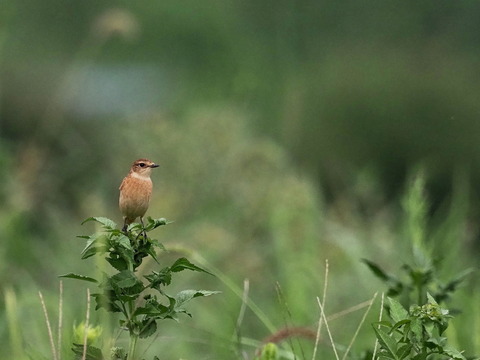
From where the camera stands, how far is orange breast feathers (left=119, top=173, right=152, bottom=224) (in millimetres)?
2463

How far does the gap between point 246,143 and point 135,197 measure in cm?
524

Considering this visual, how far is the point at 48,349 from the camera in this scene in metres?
4.59

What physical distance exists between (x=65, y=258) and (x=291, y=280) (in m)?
1.28

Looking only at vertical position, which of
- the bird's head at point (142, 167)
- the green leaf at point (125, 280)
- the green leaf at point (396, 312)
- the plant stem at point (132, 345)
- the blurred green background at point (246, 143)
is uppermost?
the blurred green background at point (246, 143)

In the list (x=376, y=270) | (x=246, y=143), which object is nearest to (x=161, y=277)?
(x=376, y=270)

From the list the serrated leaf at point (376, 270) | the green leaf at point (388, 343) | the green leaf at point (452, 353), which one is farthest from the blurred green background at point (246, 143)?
the green leaf at point (452, 353)

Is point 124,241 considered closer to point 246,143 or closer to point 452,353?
point 452,353

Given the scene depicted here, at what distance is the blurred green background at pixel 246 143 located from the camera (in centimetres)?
568

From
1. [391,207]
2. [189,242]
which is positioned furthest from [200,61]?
[189,242]

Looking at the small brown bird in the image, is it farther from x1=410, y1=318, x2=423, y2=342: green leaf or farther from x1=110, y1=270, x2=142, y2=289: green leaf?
x1=410, y1=318, x2=423, y2=342: green leaf

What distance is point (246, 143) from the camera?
7699 mm

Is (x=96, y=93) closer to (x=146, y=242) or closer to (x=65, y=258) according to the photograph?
(x=65, y=258)

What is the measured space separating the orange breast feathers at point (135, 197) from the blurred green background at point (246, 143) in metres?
1.26

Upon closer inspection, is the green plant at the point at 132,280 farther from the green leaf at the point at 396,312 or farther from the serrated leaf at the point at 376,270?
the serrated leaf at the point at 376,270
